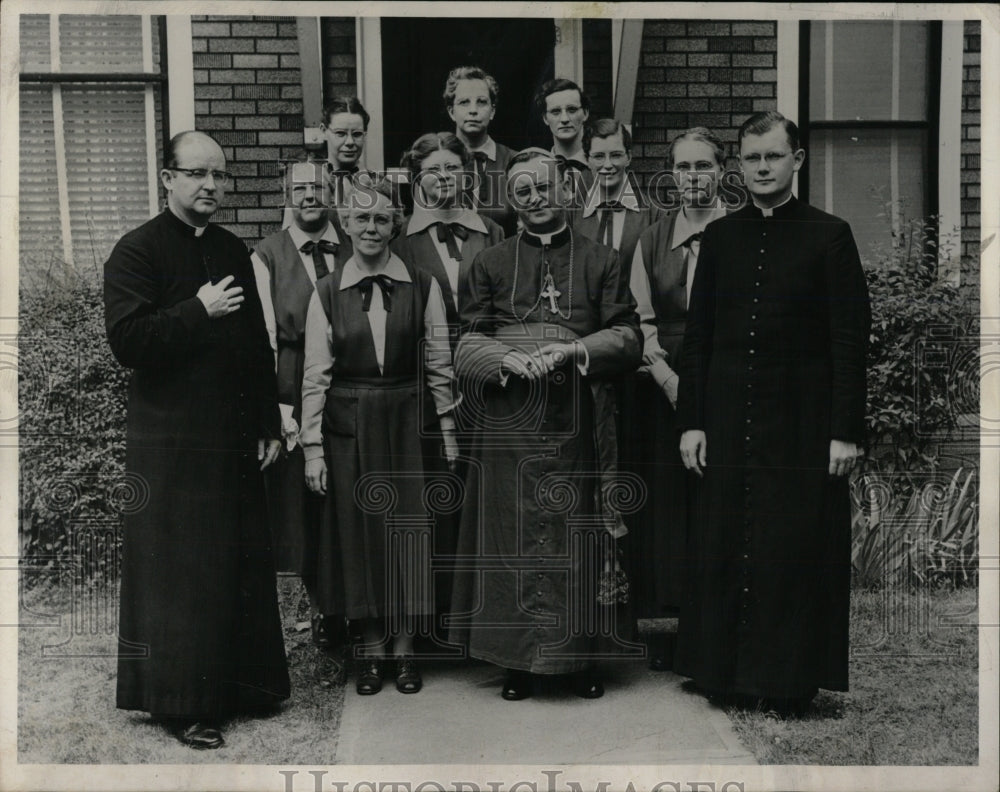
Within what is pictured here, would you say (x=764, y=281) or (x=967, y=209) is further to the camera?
(x=967, y=209)

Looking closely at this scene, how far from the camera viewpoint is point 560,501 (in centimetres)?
473

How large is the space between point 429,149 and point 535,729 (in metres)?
2.50

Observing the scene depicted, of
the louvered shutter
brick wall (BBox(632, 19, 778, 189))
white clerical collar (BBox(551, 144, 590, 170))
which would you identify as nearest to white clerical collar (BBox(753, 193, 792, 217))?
brick wall (BBox(632, 19, 778, 189))

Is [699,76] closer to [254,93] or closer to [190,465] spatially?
[254,93]

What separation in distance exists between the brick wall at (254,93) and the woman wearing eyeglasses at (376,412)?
384 millimetres

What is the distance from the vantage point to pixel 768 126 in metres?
4.88

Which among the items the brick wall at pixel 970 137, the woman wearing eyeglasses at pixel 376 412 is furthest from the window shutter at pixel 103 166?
the brick wall at pixel 970 137

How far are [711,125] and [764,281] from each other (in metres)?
0.79

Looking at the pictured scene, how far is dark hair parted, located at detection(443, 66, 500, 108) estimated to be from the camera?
4.93 metres

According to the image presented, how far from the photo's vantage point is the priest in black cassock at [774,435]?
185 inches

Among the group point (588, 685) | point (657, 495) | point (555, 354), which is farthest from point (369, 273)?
point (588, 685)

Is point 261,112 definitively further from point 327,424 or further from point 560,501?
point 560,501

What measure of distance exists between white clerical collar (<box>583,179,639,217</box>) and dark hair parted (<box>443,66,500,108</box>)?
599 mm

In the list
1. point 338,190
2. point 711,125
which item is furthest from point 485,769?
point 711,125
